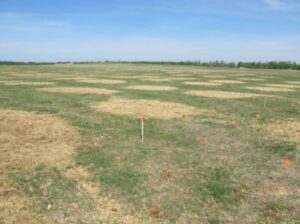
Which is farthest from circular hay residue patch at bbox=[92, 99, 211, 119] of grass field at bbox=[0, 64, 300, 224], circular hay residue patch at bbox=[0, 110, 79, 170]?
circular hay residue patch at bbox=[0, 110, 79, 170]

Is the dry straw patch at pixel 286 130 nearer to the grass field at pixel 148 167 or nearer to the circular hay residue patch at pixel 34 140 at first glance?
the grass field at pixel 148 167

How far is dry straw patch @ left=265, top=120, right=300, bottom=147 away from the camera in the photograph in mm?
10078

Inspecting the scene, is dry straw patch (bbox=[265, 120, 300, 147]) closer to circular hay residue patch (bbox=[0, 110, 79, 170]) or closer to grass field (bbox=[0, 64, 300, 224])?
grass field (bbox=[0, 64, 300, 224])

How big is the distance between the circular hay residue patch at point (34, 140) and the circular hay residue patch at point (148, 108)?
113 inches

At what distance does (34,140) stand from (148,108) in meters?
6.38

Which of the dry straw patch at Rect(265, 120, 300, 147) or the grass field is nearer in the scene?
the grass field

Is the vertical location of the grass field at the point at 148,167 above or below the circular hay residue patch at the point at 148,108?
above

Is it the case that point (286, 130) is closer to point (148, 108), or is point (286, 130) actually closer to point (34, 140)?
point (148, 108)

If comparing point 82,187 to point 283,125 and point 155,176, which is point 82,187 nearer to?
point 155,176

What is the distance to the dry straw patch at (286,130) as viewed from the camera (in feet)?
33.1

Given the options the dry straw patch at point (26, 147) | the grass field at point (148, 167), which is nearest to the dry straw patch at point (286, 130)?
the grass field at point (148, 167)

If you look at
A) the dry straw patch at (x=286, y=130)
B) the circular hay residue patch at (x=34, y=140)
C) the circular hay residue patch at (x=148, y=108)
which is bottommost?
the circular hay residue patch at (x=148, y=108)

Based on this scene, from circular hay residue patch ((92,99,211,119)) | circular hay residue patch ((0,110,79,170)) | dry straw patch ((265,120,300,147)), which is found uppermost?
circular hay residue patch ((0,110,79,170))

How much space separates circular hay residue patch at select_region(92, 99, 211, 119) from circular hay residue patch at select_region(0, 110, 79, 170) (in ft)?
9.38
